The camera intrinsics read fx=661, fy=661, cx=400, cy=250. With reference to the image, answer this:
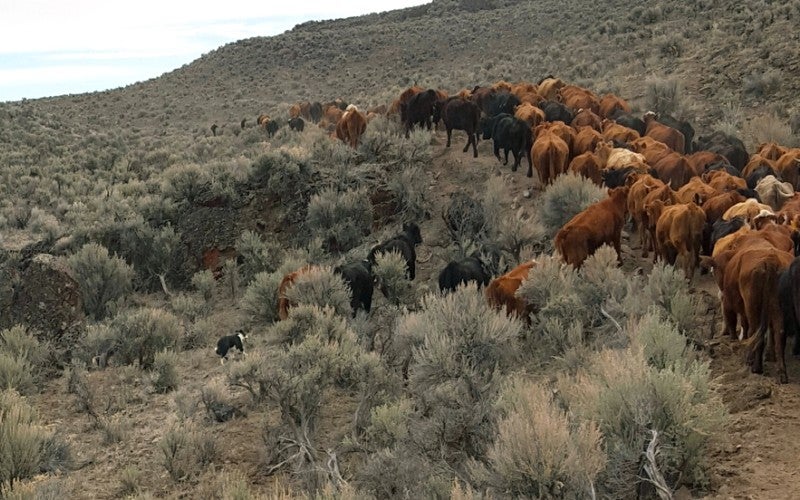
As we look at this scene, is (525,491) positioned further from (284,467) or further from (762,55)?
(762,55)

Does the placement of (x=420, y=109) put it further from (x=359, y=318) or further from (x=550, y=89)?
(x=359, y=318)

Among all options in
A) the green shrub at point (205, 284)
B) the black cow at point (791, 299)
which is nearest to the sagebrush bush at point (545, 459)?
the black cow at point (791, 299)

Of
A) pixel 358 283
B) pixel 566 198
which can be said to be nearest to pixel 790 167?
pixel 566 198

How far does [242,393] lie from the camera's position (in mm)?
9539

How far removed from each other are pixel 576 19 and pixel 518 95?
3104 cm

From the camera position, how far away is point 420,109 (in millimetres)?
20234

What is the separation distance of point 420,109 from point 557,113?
13.7 feet

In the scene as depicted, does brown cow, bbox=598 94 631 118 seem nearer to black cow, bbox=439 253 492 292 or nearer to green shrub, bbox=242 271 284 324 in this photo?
black cow, bbox=439 253 492 292

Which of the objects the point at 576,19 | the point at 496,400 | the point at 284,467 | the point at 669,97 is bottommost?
the point at 284,467

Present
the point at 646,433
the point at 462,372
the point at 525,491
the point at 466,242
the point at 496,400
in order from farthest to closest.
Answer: the point at 466,242, the point at 462,372, the point at 496,400, the point at 646,433, the point at 525,491

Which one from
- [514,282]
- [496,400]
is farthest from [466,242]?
[496,400]

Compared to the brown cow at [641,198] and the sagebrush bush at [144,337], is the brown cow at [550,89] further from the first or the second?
the sagebrush bush at [144,337]

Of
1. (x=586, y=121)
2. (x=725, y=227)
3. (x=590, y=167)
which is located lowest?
(x=725, y=227)

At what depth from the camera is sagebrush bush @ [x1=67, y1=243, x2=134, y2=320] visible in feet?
50.9
